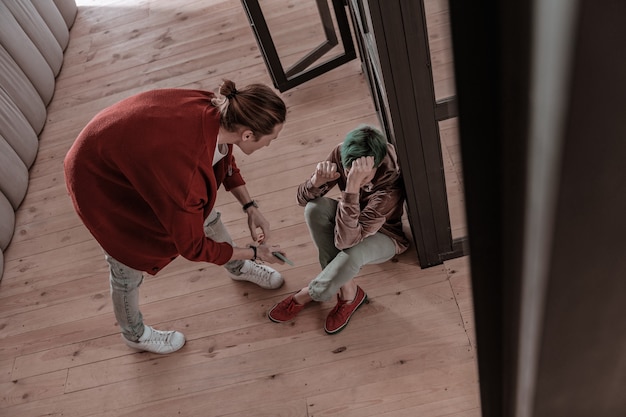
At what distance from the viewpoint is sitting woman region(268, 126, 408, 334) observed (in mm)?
1995

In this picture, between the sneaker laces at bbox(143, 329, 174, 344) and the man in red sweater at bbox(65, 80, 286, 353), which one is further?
the sneaker laces at bbox(143, 329, 174, 344)

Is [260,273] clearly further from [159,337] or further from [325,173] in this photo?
[325,173]

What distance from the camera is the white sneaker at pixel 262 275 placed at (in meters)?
2.58

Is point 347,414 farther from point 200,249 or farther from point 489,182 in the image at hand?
point 489,182

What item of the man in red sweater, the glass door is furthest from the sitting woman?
the glass door

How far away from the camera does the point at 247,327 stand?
2518 mm

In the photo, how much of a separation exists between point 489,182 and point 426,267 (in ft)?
7.51

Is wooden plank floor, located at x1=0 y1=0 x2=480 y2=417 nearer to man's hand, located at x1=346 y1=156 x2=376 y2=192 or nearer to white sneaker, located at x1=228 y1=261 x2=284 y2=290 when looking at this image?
white sneaker, located at x1=228 y1=261 x2=284 y2=290

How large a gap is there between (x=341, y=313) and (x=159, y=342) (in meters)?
0.78

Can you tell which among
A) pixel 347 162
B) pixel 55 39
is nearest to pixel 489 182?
pixel 347 162

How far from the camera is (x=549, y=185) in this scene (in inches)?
7.4

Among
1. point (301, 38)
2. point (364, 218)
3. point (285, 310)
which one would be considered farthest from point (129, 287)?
point (301, 38)

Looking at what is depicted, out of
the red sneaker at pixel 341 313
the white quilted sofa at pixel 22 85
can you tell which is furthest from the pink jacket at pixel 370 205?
the white quilted sofa at pixel 22 85

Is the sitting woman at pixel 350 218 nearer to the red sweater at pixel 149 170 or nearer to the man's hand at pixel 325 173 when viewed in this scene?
the man's hand at pixel 325 173
